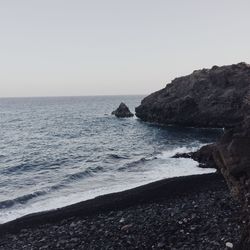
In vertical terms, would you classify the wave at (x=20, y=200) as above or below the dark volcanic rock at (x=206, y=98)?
below

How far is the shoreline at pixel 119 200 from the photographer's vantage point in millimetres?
27641

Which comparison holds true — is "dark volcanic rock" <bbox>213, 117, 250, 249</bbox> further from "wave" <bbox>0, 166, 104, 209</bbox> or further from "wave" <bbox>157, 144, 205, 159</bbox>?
"wave" <bbox>157, 144, 205, 159</bbox>

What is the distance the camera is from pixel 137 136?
76.7m

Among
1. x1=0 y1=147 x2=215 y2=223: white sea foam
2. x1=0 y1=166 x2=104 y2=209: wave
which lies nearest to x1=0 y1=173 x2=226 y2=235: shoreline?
x1=0 y1=147 x2=215 y2=223: white sea foam

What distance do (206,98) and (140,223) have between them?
62635mm

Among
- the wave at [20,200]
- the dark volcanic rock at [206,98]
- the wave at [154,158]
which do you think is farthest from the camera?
the dark volcanic rock at [206,98]

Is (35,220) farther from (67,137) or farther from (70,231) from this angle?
(67,137)

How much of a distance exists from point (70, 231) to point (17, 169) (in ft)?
82.6

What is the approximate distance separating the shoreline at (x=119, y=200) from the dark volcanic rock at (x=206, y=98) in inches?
1654

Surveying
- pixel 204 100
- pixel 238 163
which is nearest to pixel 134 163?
pixel 238 163

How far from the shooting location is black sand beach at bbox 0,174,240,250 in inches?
830

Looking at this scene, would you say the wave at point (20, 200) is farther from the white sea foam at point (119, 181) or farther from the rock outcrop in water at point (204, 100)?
the rock outcrop in water at point (204, 100)

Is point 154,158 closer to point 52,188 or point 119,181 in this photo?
point 119,181

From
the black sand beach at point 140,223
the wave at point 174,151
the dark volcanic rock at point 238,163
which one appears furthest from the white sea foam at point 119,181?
the dark volcanic rock at point 238,163
